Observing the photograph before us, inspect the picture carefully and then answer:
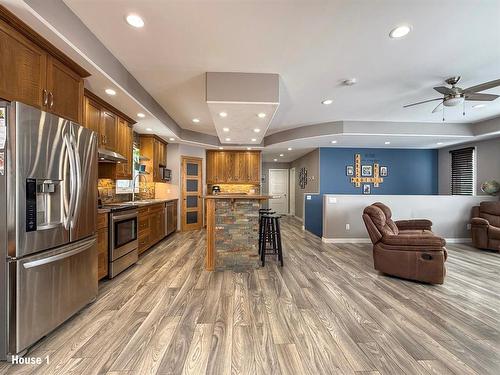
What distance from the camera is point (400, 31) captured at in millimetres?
Result: 2133

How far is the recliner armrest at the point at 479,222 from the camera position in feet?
15.0

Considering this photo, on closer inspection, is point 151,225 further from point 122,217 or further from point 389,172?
point 389,172

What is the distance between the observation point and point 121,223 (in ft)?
10.6

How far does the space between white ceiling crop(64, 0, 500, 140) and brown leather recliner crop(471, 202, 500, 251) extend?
2.76 metres

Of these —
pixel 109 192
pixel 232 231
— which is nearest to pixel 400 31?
pixel 232 231

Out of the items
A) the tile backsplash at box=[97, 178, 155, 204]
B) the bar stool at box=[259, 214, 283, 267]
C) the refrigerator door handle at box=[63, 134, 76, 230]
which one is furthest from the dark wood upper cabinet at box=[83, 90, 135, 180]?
the bar stool at box=[259, 214, 283, 267]

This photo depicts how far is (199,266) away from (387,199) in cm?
441

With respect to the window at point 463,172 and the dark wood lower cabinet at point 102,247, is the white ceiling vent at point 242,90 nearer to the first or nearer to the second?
the dark wood lower cabinet at point 102,247

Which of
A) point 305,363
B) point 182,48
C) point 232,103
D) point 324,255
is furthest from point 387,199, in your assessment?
point 182,48

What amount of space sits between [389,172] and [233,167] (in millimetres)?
4794

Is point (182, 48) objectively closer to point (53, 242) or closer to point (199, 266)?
point (53, 242)

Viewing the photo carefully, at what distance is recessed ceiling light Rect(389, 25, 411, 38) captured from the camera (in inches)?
82.0

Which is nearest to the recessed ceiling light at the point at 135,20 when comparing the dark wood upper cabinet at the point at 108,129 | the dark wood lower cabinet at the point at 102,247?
the dark wood upper cabinet at the point at 108,129

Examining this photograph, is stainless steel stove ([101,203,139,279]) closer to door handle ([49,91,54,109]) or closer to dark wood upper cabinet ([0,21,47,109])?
door handle ([49,91,54,109])
